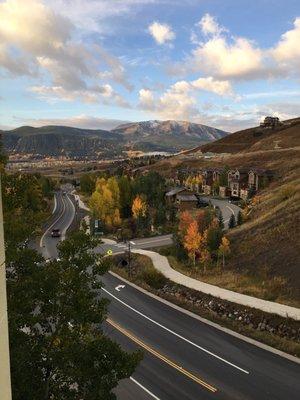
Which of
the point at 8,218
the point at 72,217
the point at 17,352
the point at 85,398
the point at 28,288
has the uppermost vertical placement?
the point at 8,218

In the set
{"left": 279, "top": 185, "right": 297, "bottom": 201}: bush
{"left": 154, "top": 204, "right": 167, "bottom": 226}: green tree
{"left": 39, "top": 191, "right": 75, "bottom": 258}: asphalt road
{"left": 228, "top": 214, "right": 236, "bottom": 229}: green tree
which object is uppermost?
{"left": 279, "top": 185, "right": 297, "bottom": 201}: bush

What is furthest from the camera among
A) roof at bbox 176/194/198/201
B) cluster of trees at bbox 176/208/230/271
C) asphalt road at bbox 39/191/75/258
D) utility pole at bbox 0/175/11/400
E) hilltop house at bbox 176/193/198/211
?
roof at bbox 176/194/198/201

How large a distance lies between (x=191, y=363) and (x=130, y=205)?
64896 millimetres

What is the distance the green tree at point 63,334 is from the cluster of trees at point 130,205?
5741 cm

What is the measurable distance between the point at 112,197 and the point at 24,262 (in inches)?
2863

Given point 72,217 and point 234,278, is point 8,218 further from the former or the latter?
point 72,217

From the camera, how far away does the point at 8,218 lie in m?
10.7

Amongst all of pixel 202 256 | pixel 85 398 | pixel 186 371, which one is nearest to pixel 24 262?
pixel 85 398

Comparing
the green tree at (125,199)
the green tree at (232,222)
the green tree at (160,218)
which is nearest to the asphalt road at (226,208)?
the green tree at (232,222)

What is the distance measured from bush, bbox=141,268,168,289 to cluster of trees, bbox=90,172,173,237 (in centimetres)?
2766

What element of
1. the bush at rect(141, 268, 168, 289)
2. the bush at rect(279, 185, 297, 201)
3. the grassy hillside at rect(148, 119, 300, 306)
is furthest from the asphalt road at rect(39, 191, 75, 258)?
the bush at rect(279, 185, 297, 201)

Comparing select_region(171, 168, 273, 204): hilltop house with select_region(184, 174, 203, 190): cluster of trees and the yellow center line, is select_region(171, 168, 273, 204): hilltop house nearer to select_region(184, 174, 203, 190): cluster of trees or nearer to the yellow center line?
select_region(184, 174, 203, 190): cluster of trees

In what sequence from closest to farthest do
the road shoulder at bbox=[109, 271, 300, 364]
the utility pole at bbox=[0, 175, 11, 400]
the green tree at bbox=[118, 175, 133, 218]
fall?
the utility pole at bbox=[0, 175, 11, 400]
the road shoulder at bbox=[109, 271, 300, 364]
the green tree at bbox=[118, 175, 133, 218]

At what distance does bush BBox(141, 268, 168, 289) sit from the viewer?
40.5 metres
